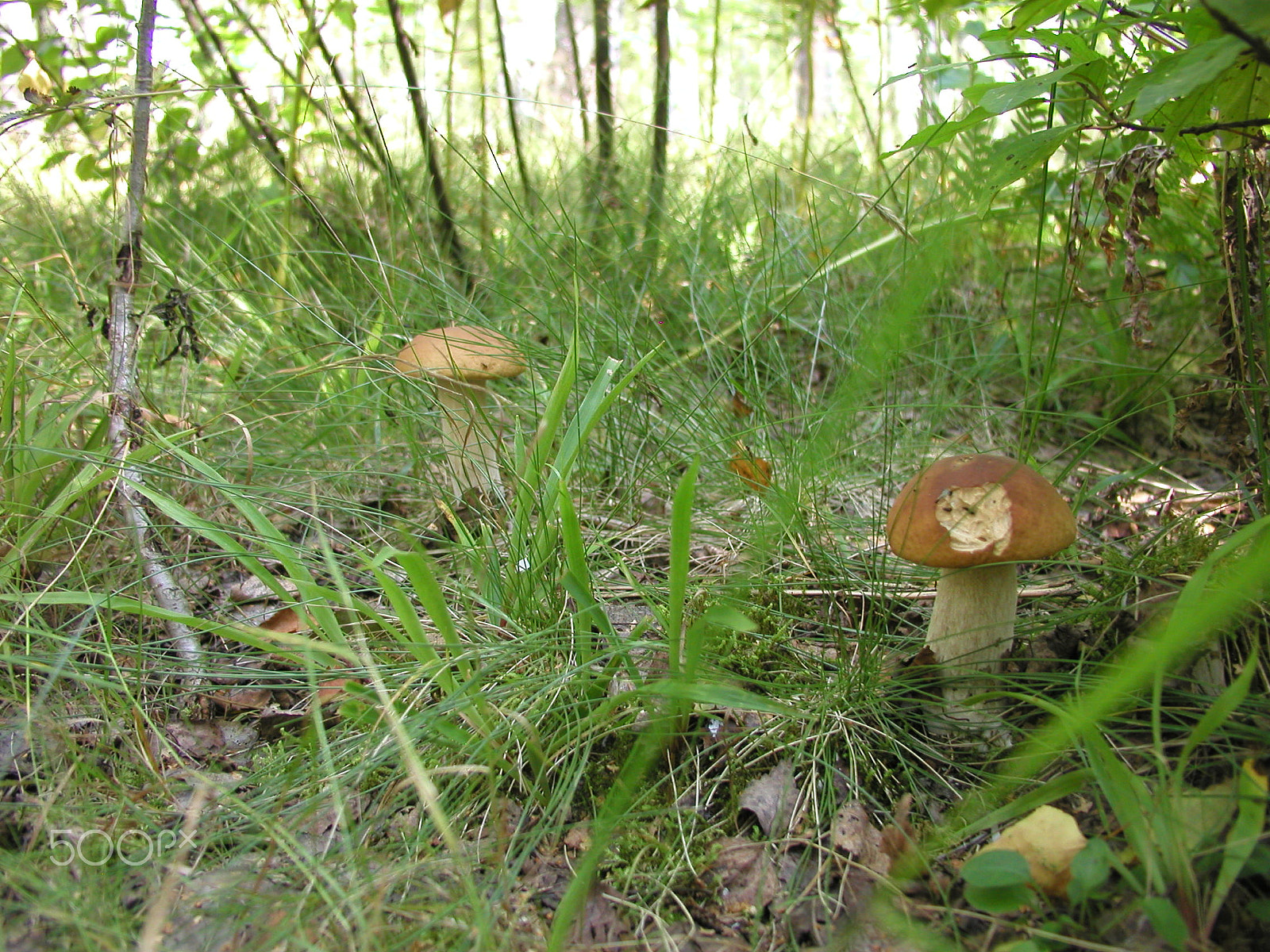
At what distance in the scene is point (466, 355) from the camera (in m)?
2.02

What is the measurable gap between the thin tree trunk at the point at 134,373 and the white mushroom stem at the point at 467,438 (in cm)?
63

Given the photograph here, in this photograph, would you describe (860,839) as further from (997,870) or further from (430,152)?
(430,152)

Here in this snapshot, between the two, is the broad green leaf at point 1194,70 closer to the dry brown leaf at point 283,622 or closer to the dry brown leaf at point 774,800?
the dry brown leaf at point 774,800

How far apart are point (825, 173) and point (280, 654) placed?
2.87 m

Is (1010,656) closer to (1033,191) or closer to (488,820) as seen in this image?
(488,820)

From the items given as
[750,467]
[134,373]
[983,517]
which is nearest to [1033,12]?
[983,517]

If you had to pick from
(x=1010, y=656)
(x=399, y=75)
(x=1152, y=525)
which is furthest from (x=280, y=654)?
(x=399, y=75)

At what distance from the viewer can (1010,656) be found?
1445 millimetres

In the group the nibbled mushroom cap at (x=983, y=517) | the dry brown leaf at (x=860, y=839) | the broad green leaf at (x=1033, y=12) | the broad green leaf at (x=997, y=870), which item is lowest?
the dry brown leaf at (x=860, y=839)

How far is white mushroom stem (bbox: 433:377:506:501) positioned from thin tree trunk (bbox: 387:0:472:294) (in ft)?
2.19

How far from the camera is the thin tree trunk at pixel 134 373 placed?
163cm

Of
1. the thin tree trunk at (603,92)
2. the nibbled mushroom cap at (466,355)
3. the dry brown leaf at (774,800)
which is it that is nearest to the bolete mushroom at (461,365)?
the nibbled mushroom cap at (466,355)

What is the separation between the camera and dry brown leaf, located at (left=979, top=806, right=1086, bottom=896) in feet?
3.37

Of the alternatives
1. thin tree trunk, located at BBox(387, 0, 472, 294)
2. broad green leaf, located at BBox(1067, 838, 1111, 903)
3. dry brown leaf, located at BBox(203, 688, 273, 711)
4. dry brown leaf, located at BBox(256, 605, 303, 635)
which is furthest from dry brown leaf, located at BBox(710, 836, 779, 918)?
thin tree trunk, located at BBox(387, 0, 472, 294)
